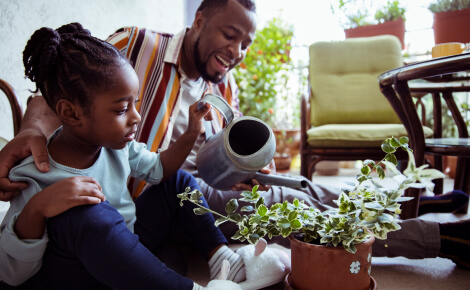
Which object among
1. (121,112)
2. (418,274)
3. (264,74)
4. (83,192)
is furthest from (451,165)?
(83,192)

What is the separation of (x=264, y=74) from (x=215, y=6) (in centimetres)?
188

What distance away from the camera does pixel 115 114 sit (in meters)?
0.82

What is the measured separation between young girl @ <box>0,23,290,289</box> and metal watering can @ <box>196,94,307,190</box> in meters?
0.13

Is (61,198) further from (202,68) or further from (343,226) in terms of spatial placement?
(202,68)

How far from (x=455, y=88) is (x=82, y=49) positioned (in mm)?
1853

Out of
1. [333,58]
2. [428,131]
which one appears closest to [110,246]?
[428,131]

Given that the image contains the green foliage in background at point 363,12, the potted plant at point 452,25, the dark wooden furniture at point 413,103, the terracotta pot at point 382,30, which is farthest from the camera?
the green foliage in background at point 363,12

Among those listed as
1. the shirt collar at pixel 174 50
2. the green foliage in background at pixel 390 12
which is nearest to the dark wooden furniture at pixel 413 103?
the shirt collar at pixel 174 50

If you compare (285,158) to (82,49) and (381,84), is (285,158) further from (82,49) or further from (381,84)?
(82,49)

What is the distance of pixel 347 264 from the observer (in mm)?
708

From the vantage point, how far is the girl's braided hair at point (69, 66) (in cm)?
79

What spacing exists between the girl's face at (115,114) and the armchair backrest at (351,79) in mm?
1818

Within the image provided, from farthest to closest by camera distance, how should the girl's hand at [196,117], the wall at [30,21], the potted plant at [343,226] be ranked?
1. the wall at [30,21]
2. the girl's hand at [196,117]
3. the potted plant at [343,226]

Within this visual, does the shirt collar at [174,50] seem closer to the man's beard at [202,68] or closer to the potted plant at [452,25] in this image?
the man's beard at [202,68]
